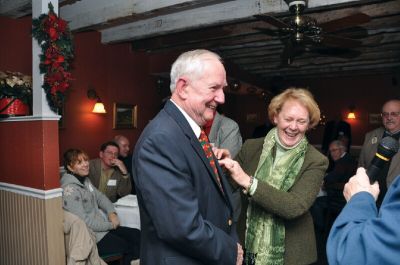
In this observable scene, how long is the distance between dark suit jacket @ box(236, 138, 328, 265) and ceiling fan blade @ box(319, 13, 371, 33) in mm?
1819

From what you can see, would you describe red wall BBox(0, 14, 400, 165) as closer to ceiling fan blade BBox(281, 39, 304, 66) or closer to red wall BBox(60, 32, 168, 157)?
red wall BBox(60, 32, 168, 157)

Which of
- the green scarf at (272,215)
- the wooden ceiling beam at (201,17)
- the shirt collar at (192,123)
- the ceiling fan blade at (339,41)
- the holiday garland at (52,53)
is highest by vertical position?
the wooden ceiling beam at (201,17)

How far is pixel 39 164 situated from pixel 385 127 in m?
3.55

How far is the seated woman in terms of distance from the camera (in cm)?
296

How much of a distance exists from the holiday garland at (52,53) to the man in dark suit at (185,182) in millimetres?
1638

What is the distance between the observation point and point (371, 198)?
93 cm

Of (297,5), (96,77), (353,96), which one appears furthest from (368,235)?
(353,96)

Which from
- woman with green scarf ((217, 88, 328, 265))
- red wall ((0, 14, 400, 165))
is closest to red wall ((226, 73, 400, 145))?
red wall ((0, 14, 400, 165))

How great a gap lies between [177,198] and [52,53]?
202 cm

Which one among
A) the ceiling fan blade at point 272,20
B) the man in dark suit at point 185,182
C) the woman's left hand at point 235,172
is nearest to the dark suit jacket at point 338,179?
the ceiling fan blade at point 272,20

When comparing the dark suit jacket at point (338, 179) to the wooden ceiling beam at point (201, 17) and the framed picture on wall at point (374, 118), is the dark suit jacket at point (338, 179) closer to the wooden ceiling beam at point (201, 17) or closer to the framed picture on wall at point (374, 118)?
the wooden ceiling beam at point (201, 17)

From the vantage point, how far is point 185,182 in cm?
111

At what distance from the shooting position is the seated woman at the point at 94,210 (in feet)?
9.72

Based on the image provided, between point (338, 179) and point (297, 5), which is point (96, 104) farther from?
point (338, 179)
